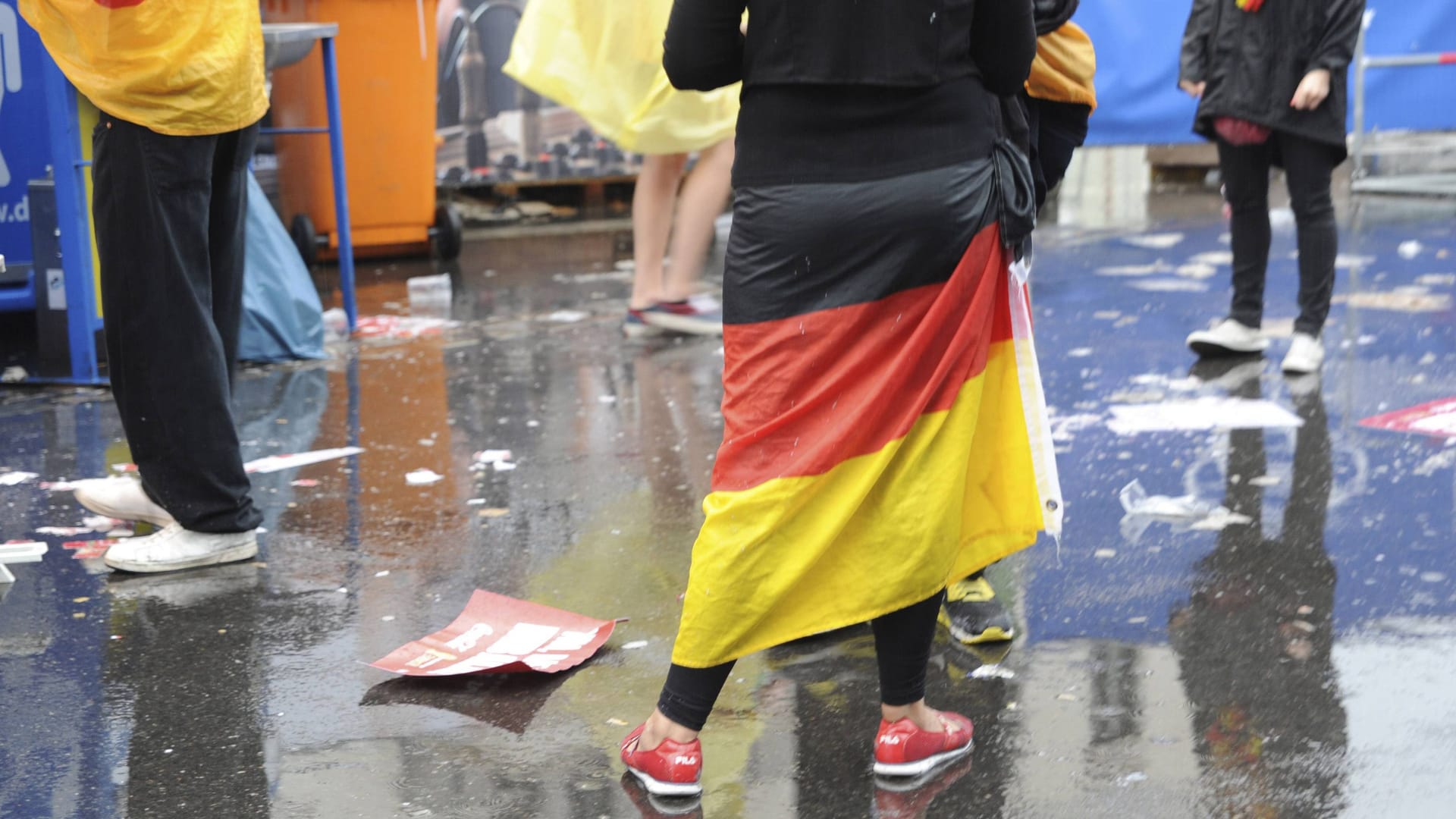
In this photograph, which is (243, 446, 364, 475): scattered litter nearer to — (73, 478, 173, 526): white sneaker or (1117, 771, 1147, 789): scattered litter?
(73, 478, 173, 526): white sneaker

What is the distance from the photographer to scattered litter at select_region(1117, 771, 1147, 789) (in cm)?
247

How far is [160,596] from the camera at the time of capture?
3480 mm

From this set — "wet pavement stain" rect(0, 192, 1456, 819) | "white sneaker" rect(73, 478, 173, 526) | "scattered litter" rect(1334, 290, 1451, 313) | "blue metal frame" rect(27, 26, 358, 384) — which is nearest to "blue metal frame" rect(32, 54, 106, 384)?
"blue metal frame" rect(27, 26, 358, 384)

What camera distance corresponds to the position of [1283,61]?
5148 mm

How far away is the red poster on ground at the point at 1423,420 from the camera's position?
4.46m

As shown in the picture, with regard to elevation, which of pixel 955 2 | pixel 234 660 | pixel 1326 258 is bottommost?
pixel 234 660

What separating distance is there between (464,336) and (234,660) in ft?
12.0

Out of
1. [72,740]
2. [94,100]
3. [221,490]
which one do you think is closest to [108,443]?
[221,490]

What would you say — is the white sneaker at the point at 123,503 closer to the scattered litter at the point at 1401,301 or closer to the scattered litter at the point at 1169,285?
the scattered litter at the point at 1169,285

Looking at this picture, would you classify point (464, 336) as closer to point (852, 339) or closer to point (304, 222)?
point (304, 222)

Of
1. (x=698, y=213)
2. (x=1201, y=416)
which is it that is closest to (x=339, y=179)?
(x=698, y=213)

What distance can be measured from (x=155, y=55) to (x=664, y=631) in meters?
1.65

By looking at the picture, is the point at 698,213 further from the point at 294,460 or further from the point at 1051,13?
the point at 1051,13

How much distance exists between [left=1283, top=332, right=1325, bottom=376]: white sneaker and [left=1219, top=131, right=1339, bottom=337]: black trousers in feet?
0.10
